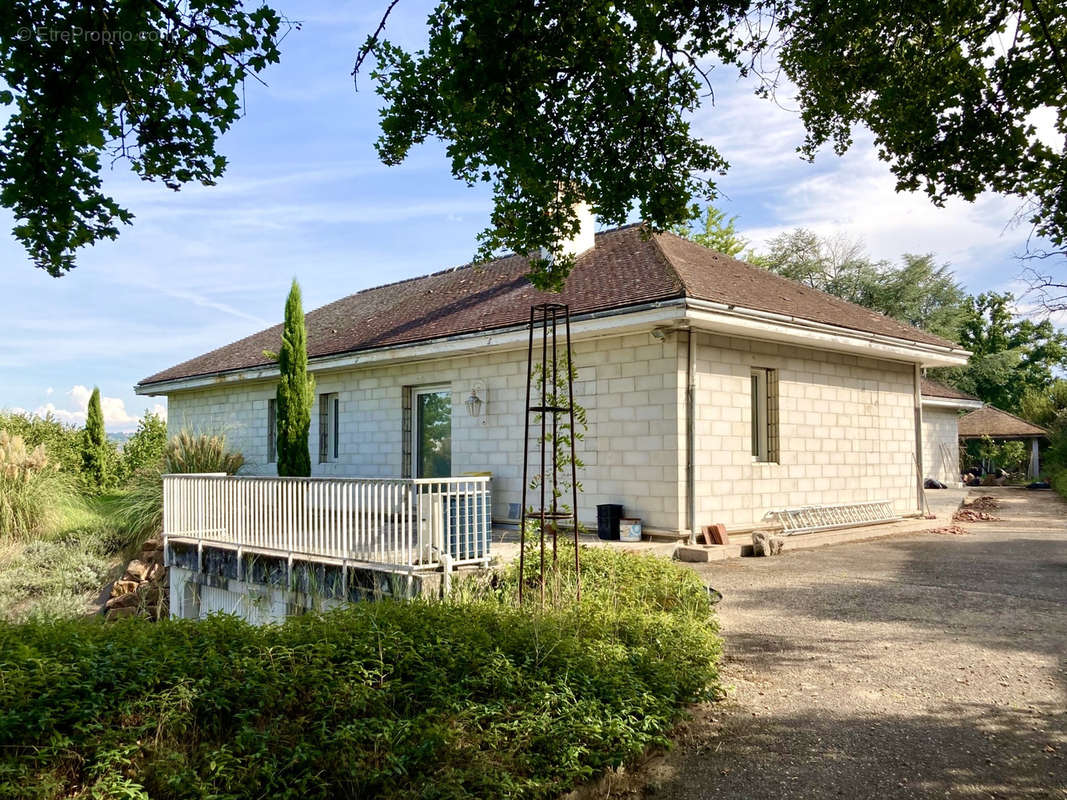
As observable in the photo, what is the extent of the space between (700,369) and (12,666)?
9.49m

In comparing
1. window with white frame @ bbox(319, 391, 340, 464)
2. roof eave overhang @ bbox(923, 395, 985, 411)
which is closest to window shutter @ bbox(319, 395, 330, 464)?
window with white frame @ bbox(319, 391, 340, 464)

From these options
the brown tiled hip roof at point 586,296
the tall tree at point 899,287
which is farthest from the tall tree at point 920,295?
the brown tiled hip roof at point 586,296

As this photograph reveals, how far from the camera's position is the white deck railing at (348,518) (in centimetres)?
799

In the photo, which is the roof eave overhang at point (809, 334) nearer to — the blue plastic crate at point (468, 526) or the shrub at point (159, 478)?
the blue plastic crate at point (468, 526)

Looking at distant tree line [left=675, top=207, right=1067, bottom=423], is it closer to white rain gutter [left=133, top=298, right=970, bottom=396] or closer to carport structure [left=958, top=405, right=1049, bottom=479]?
carport structure [left=958, top=405, right=1049, bottom=479]

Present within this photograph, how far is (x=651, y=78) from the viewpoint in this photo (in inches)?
242

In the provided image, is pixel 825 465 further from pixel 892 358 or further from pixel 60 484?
pixel 60 484

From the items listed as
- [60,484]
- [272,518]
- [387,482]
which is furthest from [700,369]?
[60,484]

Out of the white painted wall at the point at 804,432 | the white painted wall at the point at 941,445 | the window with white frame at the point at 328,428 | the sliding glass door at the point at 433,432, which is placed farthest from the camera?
the white painted wall at the point at 941,445

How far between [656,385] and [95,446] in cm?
2041

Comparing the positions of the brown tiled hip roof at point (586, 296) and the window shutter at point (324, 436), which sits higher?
the brown tiled hip roof at point (586, 296)

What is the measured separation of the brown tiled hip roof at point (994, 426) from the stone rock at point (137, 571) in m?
33.0

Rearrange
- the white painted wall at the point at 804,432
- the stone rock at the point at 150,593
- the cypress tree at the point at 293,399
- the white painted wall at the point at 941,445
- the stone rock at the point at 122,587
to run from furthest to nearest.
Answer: the white painted wall at the point at 941,445 < the cypress tree at the point at 293,399 < the stone rock at the point at 122,587 < the stone rock at the point at 150,593 < the white painted wall at the point at 804,432

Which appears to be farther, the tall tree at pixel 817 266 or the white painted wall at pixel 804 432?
the tall tree at pixel 817 266
